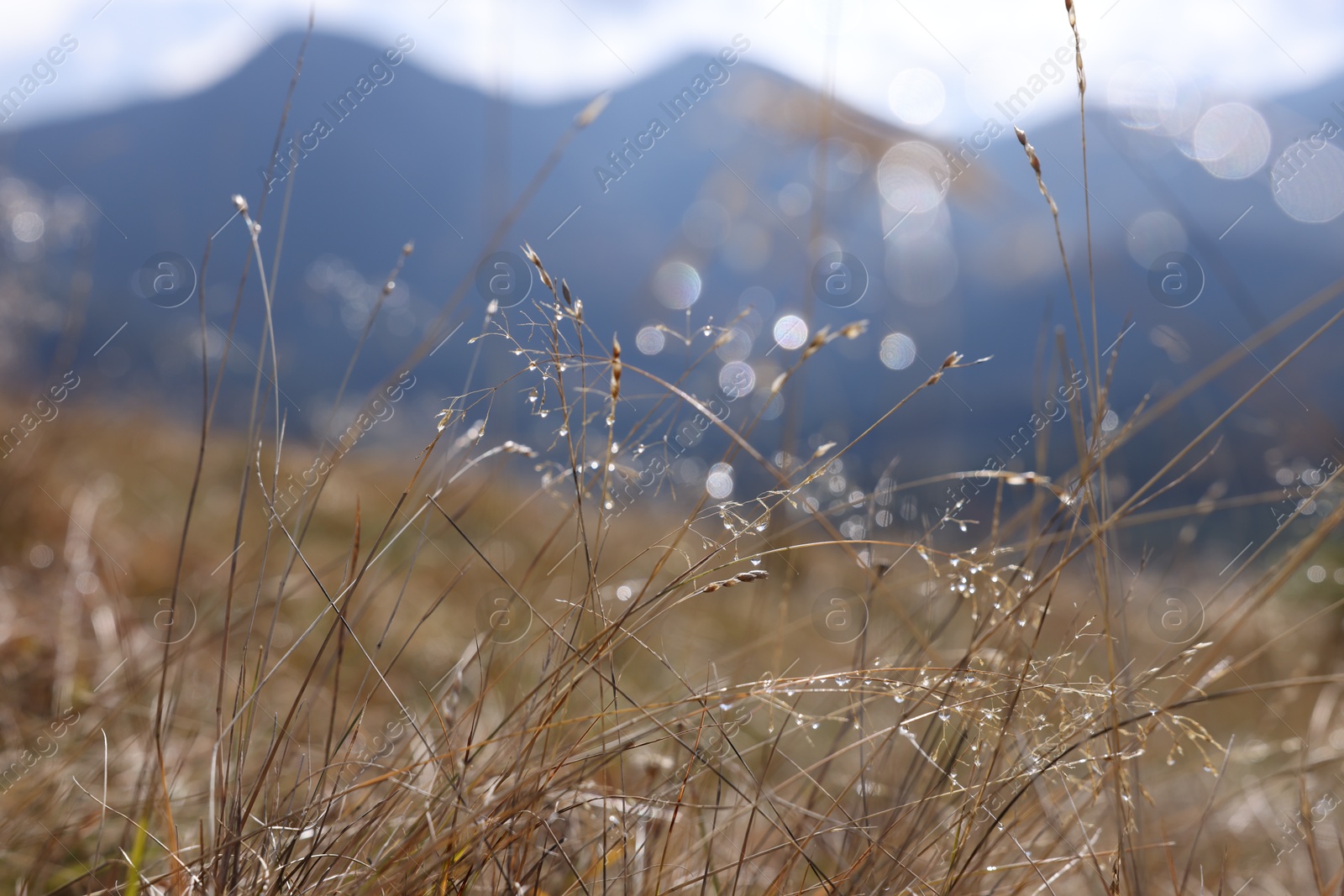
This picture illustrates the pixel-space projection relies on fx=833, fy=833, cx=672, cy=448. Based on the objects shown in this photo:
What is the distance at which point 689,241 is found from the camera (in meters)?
5.16

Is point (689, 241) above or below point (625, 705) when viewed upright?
above

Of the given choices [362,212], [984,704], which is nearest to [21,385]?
[984,704]

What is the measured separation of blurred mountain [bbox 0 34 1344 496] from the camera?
1.89 meters

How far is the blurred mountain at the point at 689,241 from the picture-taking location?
6.19 feet

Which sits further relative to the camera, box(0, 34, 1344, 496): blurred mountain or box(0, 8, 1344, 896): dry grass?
box(0, 34, 1344, 496): blurred mountain

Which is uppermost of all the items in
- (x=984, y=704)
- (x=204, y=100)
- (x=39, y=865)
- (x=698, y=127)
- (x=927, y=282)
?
(x=204, y=100)

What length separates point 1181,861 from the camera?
5.29 feet

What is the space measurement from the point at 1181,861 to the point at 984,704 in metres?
0.98

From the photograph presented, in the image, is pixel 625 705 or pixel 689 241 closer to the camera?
pixel 625 705

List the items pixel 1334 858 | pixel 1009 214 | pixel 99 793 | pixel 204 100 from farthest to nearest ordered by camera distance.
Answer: pixel 204 100
pixel 1009 214
pixel 1334 858
pixel 99 793

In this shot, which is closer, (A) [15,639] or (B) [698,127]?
(A) [15,639]

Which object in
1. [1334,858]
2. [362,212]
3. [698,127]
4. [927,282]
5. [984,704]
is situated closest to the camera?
[984,704]

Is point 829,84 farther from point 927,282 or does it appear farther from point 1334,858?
point 927,282

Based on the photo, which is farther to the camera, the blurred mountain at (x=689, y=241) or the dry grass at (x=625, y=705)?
the blurred mountain at (x=689, y=241)
